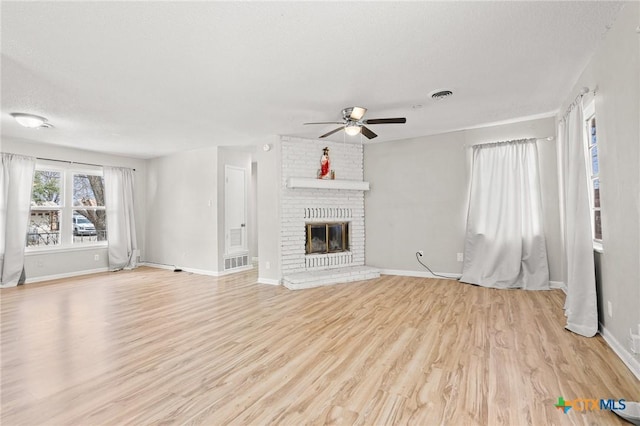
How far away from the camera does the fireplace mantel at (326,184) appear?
4950 millimetres

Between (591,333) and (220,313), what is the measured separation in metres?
3.69

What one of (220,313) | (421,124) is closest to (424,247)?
(421,124)

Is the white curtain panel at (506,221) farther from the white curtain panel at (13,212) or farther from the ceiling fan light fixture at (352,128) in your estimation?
the white curtain panel at (13,212)

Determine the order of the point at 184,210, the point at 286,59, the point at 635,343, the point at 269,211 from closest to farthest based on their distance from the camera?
1. the point at 635,343
2. the point at 286,59
3. the point at 269,211
4. the point at 184,210

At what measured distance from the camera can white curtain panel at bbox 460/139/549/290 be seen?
434 centimetres

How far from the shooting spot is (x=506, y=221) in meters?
4.52

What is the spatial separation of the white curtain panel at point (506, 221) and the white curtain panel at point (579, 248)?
150cm

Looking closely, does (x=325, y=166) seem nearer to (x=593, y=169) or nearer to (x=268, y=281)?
(x=268, y=281)

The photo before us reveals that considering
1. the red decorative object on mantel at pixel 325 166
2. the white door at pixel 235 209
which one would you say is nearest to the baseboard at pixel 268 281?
the white door at pixel 235 209

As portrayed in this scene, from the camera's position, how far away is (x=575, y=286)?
2.78 m

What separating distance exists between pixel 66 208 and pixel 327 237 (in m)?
5.29

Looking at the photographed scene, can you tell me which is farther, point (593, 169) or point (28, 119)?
point (28, 119)

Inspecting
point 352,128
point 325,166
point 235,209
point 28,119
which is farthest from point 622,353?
point 28,119

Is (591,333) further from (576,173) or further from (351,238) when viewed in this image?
(351,238)
